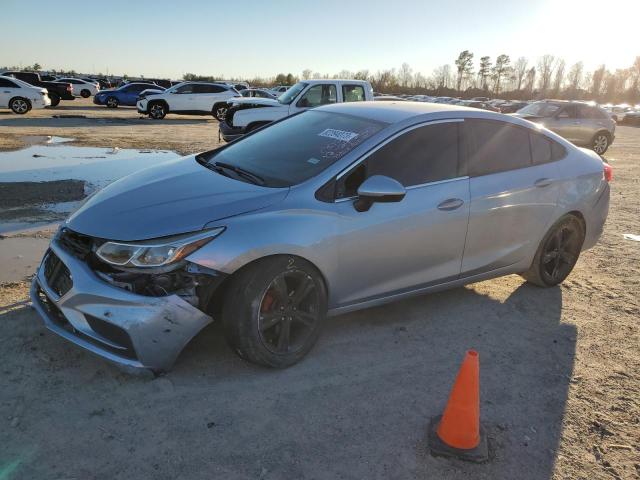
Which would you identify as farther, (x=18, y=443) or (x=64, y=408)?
(x=64, y=408)

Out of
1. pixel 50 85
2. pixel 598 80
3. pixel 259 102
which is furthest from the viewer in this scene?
pixel 598 80

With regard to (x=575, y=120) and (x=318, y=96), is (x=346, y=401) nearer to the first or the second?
(x=318, y=96)

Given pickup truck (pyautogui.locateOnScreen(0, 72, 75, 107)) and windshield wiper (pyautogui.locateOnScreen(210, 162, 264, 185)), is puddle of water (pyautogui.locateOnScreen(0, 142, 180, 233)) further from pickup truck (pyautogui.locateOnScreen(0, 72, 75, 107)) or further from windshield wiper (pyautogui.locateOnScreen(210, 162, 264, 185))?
pickup truck (pyautogui.locateOnScreen(0, 72, 75, 107))

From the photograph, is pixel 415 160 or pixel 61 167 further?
pixel 61 167

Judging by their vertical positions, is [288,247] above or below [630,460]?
above

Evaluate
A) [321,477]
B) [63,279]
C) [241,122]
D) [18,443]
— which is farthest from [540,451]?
[241,122]

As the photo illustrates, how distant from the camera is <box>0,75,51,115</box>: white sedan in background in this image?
72.5ft

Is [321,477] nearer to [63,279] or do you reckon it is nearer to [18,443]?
[18,443]

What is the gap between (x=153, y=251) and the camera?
2.93m

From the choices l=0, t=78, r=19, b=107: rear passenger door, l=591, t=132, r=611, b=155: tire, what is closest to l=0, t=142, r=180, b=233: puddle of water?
l=0, t=78, r=19, b=107: rear passenger door

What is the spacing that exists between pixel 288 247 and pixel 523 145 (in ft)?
8.26

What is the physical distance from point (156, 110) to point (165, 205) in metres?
23.0

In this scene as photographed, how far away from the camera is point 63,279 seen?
3096 millimetres

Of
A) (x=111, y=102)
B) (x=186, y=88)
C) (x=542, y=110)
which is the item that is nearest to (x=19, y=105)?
(x=186, y=88)
